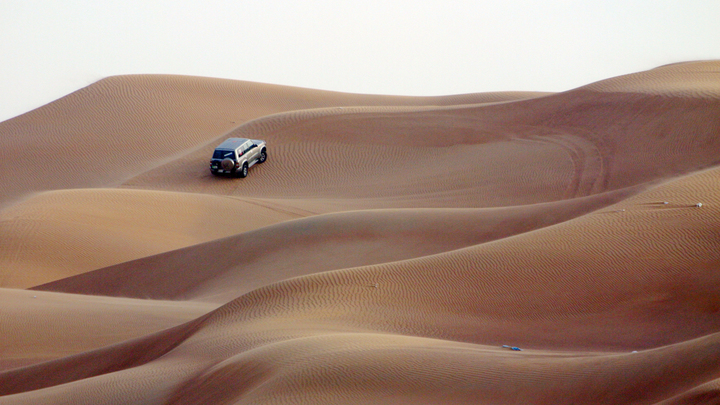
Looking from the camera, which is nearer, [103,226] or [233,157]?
[103,226]

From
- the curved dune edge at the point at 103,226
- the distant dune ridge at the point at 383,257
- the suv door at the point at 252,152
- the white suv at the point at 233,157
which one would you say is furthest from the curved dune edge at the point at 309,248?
the suv door at the point at 252,152

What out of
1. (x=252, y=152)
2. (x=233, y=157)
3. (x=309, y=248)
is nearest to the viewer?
(x=309, y=248)

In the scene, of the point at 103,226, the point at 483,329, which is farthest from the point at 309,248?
the point at 103,226

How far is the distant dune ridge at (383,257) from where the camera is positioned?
6902 millimetres

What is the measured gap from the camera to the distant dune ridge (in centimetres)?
690

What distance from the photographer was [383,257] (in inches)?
523

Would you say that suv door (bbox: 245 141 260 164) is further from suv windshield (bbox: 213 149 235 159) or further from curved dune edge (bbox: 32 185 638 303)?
curved dune edge (bbox: 32 185 638 303)

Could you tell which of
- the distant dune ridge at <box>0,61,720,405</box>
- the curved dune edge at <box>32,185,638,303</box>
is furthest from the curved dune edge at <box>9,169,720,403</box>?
the curved dune edge at <box>32,185,638,303</box>

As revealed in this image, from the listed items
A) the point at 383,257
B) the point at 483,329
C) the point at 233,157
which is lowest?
the point at 483,329

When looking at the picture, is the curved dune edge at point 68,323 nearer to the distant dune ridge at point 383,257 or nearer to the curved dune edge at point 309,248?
the distant dune ridge at point 383,257

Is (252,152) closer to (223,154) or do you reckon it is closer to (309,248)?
(223,154)

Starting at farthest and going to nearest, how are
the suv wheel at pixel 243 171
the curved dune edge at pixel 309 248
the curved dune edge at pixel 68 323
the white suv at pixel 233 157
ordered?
the suv wheel at pixel 243 171 → the white suv at pixel 233 157 → the curved dune edge at pixel 309 248 → the curved dune edge at pixel 68 323

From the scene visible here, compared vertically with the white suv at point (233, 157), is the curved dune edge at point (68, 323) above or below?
below

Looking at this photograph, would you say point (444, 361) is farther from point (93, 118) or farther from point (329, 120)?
point (93, 118)
